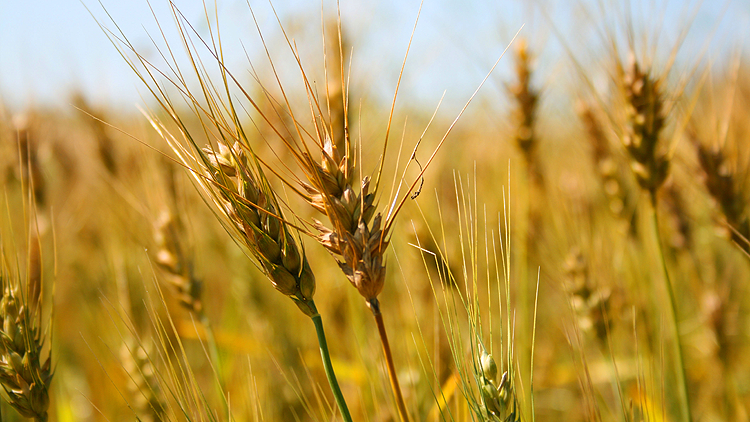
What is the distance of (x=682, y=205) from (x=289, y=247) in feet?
5.25

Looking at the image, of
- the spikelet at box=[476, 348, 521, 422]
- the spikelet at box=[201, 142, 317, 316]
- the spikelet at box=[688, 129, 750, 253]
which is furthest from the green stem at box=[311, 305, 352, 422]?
the spikelet at box=[688, 129, 750, 253]

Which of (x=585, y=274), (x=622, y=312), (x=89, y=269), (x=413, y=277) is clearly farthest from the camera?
(x=89, y=269)

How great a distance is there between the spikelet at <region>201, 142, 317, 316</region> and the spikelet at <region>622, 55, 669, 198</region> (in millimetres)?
831

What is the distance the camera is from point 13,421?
125cm

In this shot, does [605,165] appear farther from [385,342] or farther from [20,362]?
[20,362]

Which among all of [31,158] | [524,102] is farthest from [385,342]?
[31,158]

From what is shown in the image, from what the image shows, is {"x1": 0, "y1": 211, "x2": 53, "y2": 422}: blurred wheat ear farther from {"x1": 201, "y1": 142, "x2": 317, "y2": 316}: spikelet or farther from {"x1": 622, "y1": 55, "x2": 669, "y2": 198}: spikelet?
{"x1": 622, "y1": 55, "x2": 669, "y2": 198}: spikelet

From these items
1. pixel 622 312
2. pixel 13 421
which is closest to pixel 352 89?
pixel 622 312

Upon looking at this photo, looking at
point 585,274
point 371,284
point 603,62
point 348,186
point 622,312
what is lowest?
point 622,312

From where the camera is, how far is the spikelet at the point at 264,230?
58cm

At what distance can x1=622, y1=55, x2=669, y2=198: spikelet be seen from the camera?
1.00 metres

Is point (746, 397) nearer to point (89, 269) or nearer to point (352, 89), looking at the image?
point (352, 89)

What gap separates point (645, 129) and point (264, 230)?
904 mm

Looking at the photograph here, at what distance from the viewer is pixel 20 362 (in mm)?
751
